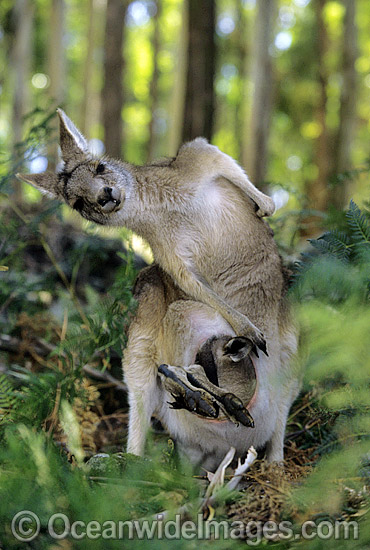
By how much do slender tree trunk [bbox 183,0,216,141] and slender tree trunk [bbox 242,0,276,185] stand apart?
6.29 ft

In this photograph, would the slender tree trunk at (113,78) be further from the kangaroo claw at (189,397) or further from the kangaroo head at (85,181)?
the kangaroo claw at (189,397)

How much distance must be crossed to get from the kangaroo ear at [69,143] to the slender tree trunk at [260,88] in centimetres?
886

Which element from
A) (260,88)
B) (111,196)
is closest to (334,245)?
(111,196)

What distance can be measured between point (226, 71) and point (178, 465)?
31.3m

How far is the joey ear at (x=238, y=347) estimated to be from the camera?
303cm

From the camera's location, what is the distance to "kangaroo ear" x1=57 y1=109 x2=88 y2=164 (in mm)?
3625

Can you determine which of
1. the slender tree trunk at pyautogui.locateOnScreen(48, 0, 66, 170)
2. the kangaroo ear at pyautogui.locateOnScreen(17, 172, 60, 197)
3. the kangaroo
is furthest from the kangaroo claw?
the slender tree trunk at pyautogui.locateOnScreen(48, 0, 66, 170)

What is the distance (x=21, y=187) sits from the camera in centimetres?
1133

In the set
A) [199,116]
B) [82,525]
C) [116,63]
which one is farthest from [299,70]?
[82,525]

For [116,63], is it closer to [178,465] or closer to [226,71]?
[178,465]

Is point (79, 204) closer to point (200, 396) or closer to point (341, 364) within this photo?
point (200, 396)

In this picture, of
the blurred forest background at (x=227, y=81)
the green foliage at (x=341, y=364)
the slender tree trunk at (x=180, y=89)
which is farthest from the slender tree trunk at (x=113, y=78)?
the green foliage at (x=341, y=364)

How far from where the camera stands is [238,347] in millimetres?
3066

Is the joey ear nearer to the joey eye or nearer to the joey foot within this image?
the joey foot
